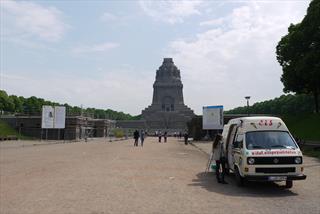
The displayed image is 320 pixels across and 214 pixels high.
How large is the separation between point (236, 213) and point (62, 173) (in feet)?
32.3

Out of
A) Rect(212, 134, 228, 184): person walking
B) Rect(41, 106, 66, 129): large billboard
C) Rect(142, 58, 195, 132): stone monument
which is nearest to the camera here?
Rect(212, 134, 228, 184): person walking

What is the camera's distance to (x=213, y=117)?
60906 millimetres

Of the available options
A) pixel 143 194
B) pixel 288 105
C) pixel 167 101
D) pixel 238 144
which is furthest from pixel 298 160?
pixel 167 101

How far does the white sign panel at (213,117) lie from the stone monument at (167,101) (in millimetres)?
77890

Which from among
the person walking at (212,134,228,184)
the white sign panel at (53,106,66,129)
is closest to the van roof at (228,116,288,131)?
the person walking at (212,134,228,184)

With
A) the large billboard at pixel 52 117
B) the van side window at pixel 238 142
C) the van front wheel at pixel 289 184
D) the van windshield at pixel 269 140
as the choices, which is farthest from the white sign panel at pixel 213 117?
the van front wheel at pixel 289 184

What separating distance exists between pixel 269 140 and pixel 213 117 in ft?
155

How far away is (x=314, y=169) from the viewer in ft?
63.7

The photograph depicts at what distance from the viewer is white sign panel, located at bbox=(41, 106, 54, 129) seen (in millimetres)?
57219

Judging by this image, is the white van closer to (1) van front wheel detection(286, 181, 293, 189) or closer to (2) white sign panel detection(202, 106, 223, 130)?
(1) van front wheel detection(286, 181, 293, 189)

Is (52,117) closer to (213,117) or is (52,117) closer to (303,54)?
(213,117)

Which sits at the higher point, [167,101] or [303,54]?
[167,101]

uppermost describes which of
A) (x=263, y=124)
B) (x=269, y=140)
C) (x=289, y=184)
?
(x=263, y=124)

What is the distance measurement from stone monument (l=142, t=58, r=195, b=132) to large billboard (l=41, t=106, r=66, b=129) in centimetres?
8148
